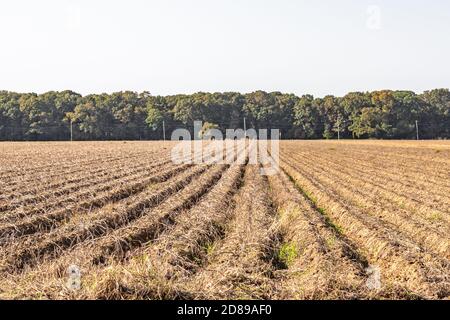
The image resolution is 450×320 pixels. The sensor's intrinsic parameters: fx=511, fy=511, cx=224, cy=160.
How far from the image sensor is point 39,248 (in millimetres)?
8953

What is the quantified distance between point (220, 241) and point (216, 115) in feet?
368

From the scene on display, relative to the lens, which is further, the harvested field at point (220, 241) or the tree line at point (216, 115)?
the tree line at point (216, 115)

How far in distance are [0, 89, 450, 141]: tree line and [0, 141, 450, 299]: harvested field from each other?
8897cm

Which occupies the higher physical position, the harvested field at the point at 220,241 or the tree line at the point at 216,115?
the tree line at the point at 216,115

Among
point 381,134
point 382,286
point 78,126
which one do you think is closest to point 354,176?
point 382,286

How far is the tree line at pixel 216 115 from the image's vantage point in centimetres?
10581

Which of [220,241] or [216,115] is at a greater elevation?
[216,115]

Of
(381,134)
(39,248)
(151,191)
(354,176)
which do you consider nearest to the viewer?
(39,248)

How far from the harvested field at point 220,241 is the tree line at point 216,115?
89.0 m

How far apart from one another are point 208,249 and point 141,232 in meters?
1.65

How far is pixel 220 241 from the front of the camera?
1002 cm

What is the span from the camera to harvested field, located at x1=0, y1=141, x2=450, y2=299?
6.56 m

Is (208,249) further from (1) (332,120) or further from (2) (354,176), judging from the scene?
(1) (332,120)

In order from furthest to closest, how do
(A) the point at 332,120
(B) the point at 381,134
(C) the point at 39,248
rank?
1. (A) the point at 332,120
2. (B) the point at 381,134
3. (C) the point at 39,248
